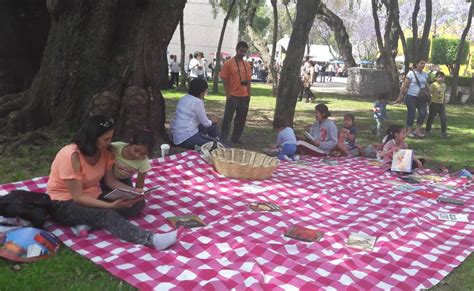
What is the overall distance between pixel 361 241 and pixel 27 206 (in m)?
2.76

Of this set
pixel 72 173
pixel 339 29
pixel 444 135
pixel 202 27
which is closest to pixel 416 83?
pixel 444 135

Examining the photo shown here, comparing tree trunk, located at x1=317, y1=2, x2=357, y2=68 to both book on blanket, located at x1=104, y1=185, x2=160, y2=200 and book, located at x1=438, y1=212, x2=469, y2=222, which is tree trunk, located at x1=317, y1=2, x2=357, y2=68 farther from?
book on blanket, located at x1=104, y1=185, x2=160, y2=200

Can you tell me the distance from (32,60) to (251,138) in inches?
163

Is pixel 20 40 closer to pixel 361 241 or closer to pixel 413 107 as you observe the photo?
pixel 361 241

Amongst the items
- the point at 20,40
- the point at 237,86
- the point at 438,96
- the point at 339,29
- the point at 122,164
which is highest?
the point at 339,29

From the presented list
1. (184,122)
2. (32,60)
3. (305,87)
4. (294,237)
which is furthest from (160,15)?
(305,87)

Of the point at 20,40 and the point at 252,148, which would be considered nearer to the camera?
the point at 20,40

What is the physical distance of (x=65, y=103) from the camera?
7254mm

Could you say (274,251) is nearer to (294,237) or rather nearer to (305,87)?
(294,237)

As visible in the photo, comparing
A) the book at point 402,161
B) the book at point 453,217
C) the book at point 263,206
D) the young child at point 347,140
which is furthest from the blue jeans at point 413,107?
the book at point 263,206

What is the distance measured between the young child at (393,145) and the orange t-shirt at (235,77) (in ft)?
8.51

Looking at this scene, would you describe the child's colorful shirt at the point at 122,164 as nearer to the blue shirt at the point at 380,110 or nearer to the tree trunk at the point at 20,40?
the tree trunk at the point at 20,40

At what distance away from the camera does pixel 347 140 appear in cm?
883

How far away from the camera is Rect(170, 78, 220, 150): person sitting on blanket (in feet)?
23.5
